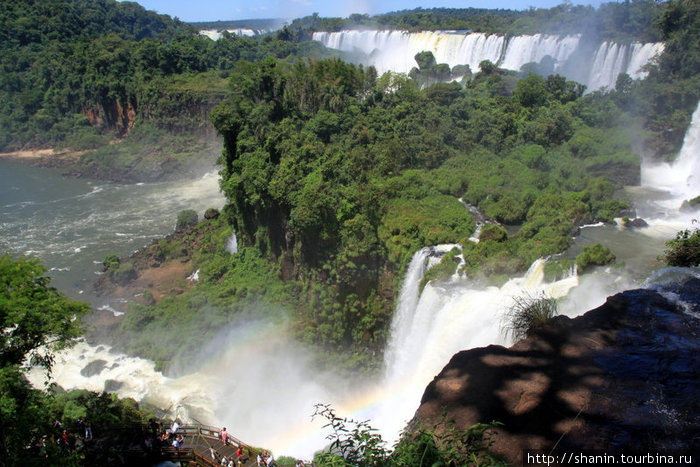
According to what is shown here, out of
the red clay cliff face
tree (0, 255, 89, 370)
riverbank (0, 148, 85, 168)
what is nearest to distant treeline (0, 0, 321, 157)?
riverbank (0, 148, 85, 168)

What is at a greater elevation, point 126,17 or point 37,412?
point 126,17

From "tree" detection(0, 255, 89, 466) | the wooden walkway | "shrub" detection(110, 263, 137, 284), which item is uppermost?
"tree" detection(0, 255, 89, 466)

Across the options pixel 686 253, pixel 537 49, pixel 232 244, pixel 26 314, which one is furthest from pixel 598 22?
pixel 26 314

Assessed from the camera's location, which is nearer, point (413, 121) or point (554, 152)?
point (554, 152)

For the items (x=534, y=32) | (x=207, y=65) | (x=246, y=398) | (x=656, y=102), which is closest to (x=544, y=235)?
(x=246, y=398)

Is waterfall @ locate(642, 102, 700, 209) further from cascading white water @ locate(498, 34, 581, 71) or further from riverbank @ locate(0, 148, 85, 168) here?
riverbank @ locate(0, 148, 85, 168)

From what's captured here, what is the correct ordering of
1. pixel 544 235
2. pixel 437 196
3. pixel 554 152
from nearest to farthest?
pixel 544 235 → pixel 437 196 → pixel 554 152

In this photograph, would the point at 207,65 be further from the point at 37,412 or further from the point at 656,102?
the point at 37,412

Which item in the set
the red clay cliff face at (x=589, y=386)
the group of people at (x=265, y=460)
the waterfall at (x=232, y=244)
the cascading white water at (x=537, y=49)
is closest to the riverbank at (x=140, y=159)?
the waterfall at (x=232, y=244)

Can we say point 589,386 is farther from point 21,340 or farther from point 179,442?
point 179,442
